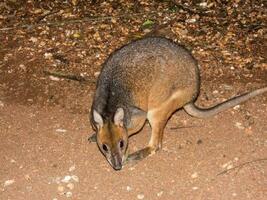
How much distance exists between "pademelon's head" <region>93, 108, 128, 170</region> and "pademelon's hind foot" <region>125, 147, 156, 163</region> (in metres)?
0.34

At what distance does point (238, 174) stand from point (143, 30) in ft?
10.5

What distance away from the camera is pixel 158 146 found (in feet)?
19.2

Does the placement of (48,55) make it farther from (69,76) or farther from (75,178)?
(75,178)

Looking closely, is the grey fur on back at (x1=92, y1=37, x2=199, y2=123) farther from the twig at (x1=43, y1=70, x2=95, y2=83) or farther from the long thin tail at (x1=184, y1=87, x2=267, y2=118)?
the twig at (x1=43, y1=70, x2=95, y2=83)

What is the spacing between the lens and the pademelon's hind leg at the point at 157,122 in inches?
227

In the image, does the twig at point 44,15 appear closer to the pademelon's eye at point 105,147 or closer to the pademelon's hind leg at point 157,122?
the pademelon's hind leg at point 157,122

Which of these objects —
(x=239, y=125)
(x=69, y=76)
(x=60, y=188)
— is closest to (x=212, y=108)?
(x=239, y=125)

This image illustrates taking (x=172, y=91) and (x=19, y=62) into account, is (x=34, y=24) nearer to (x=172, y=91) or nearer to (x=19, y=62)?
(x=19, y=62)

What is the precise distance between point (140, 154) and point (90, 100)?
121 centimetres

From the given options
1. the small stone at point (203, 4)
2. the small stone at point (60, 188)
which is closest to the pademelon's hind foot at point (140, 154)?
the small stone at point (60, 188)

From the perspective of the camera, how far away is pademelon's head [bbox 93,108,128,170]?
17.3 feet

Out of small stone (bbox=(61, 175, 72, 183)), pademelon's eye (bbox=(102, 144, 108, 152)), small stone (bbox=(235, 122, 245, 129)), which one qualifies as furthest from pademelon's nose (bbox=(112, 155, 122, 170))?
small stone (bbox=(235, 122, 245, 129))

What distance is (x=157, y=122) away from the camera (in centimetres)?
580

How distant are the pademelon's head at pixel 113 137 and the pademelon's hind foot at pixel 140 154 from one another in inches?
13.3
